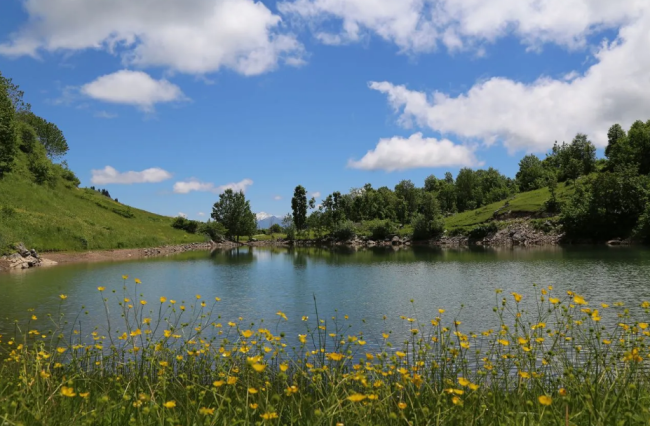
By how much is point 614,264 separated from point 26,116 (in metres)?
130

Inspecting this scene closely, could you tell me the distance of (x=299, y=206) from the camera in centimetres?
15188

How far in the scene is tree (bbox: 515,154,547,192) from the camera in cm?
15106

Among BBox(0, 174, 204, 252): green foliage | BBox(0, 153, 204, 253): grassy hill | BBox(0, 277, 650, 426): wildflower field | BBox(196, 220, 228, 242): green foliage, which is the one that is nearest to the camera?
BBox(0, 277, 650, 426): wildflower field

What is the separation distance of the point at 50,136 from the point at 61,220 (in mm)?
66178

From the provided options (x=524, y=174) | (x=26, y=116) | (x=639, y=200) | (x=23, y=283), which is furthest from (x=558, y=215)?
(x=26, y=116)

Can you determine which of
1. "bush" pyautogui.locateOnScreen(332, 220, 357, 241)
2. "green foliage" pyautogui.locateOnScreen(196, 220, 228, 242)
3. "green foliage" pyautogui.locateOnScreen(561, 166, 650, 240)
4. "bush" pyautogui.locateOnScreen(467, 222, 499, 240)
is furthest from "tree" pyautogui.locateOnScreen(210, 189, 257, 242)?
"green foliage" pyautogui.locateOnScreen(561, 166, 650, 240)

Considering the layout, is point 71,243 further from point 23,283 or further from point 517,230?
point 517,230

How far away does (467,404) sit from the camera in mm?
6395

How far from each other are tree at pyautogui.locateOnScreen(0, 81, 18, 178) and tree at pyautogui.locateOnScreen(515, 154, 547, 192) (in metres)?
143

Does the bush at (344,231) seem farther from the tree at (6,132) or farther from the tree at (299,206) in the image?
the tree at (6,132)

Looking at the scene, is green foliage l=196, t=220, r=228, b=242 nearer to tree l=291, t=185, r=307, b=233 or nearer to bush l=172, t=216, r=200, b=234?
bush l=172, t=216, r=200, b=234

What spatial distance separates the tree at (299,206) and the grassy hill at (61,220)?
51.6 m

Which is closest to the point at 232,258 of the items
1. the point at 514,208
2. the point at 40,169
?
the point at 40,169

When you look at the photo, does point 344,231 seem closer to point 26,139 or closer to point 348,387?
point 26,139
